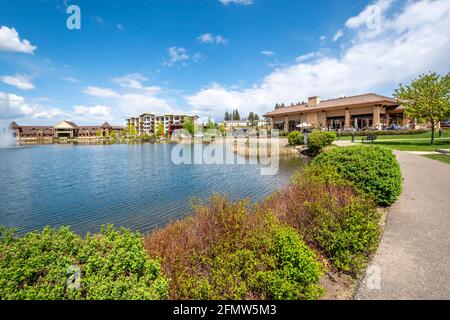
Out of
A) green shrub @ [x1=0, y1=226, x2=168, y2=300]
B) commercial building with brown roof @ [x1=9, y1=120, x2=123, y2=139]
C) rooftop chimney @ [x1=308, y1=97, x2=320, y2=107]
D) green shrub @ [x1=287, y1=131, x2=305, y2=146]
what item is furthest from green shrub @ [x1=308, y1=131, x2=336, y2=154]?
commercial building with brown roof @ [x1=9, y1=120, x2=123, y2=139]

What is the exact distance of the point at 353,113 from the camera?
136 feet

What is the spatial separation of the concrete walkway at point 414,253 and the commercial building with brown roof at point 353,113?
3276 cm

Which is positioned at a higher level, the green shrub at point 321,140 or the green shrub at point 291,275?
the green shrub at point 321,140

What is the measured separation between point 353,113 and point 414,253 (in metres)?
43.4

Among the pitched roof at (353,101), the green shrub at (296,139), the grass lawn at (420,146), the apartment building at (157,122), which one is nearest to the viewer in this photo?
the grass lawn at (420,146)

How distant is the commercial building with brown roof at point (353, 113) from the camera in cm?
3781

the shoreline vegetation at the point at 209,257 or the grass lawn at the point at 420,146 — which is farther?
the grass lawn at the point at 420,146

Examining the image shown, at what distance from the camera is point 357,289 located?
351cm

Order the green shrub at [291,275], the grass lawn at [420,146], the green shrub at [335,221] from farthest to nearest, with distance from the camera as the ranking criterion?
the grass lawn at [420,146] → the green shrub at [335,221] → the green shrub at [291,275]

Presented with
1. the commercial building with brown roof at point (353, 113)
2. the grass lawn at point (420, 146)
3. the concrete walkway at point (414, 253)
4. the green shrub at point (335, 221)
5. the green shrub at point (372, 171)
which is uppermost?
the commercial building with brown roof at point (353, 113)

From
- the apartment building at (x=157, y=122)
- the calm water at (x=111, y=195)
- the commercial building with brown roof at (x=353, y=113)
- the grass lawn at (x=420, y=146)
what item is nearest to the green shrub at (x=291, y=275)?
the calm water at (x=111, y=195)

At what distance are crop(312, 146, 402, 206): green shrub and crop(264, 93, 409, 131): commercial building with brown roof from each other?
105 ft

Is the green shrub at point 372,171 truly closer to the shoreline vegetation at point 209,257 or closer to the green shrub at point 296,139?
the shoreline vegetation at point 209,257

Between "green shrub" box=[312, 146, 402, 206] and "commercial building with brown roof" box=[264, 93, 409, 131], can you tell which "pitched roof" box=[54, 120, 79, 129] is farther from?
"green shrub" box=[312, 146, 402, 206]
